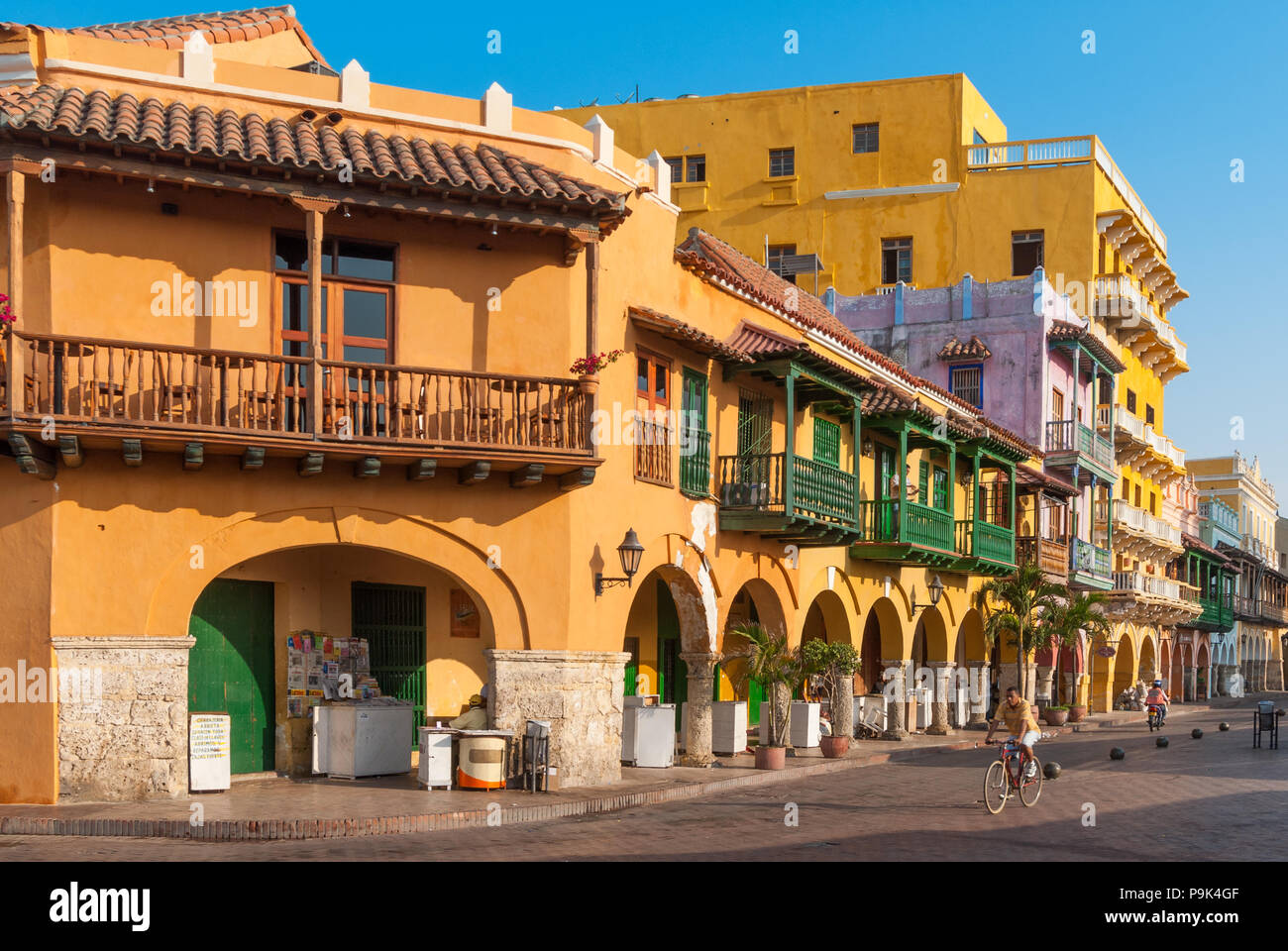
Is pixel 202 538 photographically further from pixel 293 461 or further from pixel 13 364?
pixel 13 364

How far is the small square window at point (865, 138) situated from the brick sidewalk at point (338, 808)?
2878 centimetres

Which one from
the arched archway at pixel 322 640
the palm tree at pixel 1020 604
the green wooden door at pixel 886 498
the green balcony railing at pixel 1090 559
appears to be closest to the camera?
the arched archway at pixel 322 640

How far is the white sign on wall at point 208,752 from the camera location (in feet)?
53.9

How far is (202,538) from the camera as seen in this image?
1631 cm

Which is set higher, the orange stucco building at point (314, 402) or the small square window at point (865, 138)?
the small square window at point (865, 138)

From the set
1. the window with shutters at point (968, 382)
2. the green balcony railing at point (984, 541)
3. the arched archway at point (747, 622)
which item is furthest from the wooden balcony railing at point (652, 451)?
the window with shutters at point (968, 382)

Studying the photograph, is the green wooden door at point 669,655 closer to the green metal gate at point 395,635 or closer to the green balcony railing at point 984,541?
the green metal gate at point 395,635

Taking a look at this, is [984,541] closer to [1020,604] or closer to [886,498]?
[1020,604]

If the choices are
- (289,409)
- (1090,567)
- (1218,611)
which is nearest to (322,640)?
(289,409)

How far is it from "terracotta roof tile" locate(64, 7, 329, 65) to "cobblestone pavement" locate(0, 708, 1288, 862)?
10.3 metres

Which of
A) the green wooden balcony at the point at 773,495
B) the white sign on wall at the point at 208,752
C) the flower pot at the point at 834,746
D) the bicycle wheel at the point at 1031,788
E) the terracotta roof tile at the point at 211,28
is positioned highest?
the terracotta roof tile at the point at 211,28
